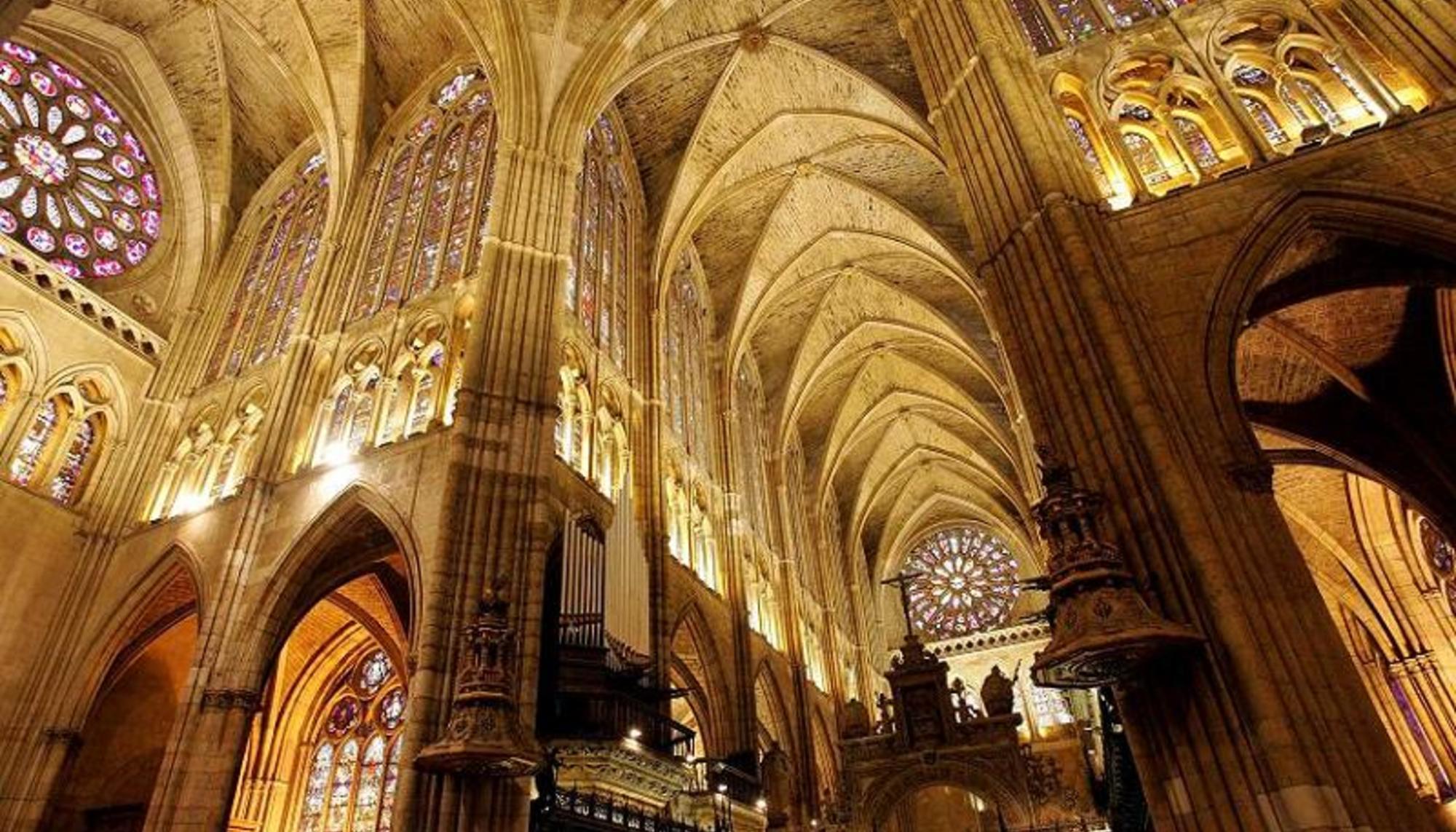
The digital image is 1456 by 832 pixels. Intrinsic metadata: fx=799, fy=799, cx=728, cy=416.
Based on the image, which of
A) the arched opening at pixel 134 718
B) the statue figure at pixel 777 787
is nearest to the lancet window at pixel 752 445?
the statue figure at pixel 777 787

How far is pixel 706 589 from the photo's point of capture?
16.2 metres

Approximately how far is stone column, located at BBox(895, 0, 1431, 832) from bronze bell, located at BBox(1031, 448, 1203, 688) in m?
0.41

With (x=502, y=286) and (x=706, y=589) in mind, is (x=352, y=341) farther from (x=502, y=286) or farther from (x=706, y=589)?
(x=706, y=589)

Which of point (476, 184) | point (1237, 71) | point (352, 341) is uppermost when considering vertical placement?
point (476, 184)

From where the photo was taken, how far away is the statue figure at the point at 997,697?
670 inches

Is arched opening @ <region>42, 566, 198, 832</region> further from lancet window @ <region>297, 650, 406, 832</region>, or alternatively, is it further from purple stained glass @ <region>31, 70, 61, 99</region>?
purple stained glass @ <region>31, 70, 61, 99</region>

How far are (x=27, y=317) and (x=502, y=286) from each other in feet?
28.0

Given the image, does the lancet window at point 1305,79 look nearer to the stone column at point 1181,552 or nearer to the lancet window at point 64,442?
the stone column at point 1181,552

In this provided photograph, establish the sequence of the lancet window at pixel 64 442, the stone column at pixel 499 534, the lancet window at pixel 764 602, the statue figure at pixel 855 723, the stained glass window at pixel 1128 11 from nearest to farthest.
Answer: the stone column at pixel 499 534 → the stained glass window at pixel 1128 11 → the lancet window at pixel 64 442 → the statue figure at pixel 855 723 → the lancet window at pixel 764 602

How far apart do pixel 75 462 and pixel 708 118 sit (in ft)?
46.2

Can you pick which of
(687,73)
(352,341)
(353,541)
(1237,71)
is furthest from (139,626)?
(1237,71)

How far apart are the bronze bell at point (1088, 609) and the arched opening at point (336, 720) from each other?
11638 millimetres

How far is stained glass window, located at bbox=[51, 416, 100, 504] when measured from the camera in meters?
13.6

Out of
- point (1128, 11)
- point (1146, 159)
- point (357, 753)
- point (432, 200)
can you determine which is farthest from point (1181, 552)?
point (357, 753)
